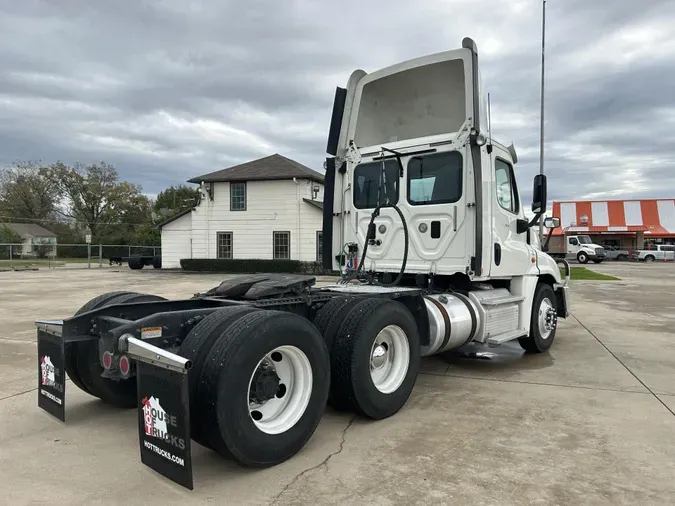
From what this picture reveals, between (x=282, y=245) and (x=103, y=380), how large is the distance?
24.9m

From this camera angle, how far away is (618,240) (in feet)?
177

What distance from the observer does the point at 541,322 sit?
7242 mm

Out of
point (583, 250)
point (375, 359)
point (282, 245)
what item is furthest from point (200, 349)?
point (583, 250)

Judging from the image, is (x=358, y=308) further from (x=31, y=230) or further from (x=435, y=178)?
(x=31, y=230)

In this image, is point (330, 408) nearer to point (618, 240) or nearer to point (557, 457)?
point (557, 457)

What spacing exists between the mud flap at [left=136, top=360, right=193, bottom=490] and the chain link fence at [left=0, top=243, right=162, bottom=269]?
36.6 meters

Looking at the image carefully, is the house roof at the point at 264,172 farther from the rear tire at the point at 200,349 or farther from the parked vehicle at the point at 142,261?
the rear tire at the point at 200,349

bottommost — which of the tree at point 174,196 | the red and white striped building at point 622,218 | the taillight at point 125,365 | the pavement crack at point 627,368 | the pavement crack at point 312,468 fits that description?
the pavement crack at point 627,368

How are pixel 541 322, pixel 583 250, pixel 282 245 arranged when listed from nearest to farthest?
pixel 541 322, pixel 282 245, pixel 583 250

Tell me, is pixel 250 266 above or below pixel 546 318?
above

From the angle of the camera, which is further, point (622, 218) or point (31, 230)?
point (31, 230)

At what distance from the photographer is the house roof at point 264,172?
94.1ft

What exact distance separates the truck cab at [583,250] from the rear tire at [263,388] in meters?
42.7

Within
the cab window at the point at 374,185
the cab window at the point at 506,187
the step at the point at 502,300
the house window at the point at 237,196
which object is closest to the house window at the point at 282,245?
the house window at the point at 237,196
